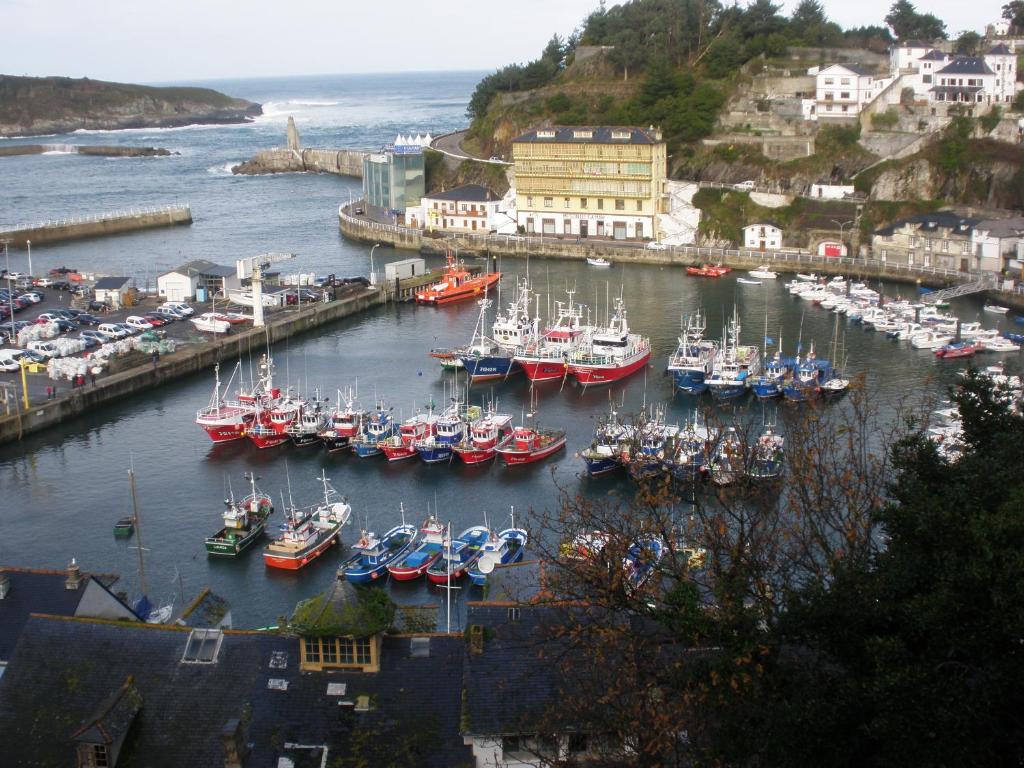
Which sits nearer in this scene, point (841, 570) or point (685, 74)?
point (841, 570)

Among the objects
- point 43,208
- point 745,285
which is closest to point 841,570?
point 745,285

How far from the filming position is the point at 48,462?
2398 cm

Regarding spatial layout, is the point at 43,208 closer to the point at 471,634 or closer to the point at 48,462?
the point at 48,462

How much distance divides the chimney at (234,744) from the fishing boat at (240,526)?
9.99 meters

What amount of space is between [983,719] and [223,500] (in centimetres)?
1693

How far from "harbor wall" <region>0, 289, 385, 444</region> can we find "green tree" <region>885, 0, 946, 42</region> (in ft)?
126

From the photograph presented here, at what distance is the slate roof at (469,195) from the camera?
51250 millimetres

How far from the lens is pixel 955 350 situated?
100 feet

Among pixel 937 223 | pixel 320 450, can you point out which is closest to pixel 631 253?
pixel 937 223

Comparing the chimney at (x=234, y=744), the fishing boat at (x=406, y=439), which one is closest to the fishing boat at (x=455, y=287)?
the fishing boat at (x=406, y=439)

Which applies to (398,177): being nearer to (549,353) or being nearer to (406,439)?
(549,353)

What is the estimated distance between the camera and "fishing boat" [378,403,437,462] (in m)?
23.9

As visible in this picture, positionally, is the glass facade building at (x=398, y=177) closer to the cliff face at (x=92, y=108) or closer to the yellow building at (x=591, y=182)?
the yellow building at (x=591, y=182)

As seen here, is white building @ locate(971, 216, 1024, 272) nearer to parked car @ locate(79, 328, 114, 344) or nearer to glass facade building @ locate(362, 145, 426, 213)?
glass facade building @ locate(362, 145, 426, 213)
